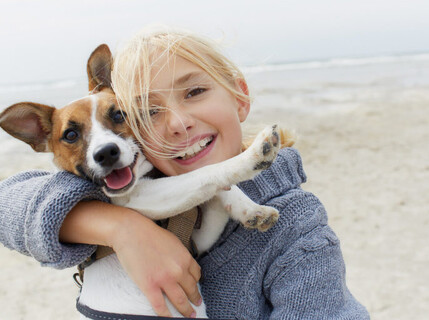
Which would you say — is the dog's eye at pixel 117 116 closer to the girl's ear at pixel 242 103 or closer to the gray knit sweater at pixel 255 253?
the gray knit sweater at pixel 255 253

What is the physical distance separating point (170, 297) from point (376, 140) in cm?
618

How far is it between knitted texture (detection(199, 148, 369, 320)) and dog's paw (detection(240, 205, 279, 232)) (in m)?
0.03

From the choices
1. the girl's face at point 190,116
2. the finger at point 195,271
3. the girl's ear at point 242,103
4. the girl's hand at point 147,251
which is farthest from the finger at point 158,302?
the girl's ear at point 242,103

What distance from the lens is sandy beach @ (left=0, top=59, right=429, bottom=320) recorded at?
11.6ft

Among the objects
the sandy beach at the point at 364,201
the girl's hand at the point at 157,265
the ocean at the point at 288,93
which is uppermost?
the girl's hand at the point at 157,265

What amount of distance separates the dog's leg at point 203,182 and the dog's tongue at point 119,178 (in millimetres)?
76

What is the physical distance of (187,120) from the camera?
1733 mm

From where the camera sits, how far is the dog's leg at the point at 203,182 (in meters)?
1.58

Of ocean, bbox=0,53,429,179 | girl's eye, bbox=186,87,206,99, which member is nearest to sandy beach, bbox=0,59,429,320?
ocean, bbox=0,53,429,179

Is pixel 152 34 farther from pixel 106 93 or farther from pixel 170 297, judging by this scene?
pixel 170 297

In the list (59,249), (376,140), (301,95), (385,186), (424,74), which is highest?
(59,249)

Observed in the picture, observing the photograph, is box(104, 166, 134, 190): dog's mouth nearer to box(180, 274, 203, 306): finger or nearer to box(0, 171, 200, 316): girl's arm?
box(0, 171, 200, 316): girl's arm

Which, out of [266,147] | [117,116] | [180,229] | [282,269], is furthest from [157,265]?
[117,116]

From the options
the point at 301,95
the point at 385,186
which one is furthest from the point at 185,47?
the point at 301,95
